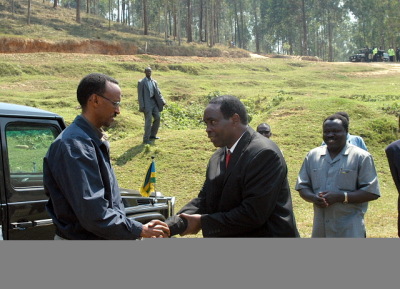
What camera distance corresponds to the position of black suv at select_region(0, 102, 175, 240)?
4184 mm

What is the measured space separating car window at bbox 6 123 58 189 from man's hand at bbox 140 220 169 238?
1.89 metres

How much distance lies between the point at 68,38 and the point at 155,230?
1677 inches

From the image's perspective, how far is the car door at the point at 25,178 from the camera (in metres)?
4.19

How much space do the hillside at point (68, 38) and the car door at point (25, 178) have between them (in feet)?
116

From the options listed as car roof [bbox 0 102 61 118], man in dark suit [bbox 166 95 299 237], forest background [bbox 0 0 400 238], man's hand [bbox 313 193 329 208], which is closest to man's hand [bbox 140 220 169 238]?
man in dark suit [bbox 166 95 299 237]

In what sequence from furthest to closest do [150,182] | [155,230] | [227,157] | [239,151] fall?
[150,182] → [227,157] → [239,151] → [155,230]

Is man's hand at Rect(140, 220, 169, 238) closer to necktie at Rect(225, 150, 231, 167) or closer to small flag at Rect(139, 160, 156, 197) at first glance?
necktie at Rect(225, 150, 231, 167)

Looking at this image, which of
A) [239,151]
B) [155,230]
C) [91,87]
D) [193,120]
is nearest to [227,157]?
[239,151]

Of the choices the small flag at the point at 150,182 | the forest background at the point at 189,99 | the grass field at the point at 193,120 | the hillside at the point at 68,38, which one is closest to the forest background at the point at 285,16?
the hillside at the point at 68,38

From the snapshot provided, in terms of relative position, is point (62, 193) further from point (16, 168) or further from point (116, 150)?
point (116, 150)

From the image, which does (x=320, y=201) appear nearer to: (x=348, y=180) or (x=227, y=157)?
(x=348, y=180)

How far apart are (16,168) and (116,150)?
26.7ft

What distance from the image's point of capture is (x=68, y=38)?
43.2 metres

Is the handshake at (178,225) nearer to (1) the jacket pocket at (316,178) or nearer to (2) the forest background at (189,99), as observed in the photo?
(1) the jacket pocket at (316,178)
